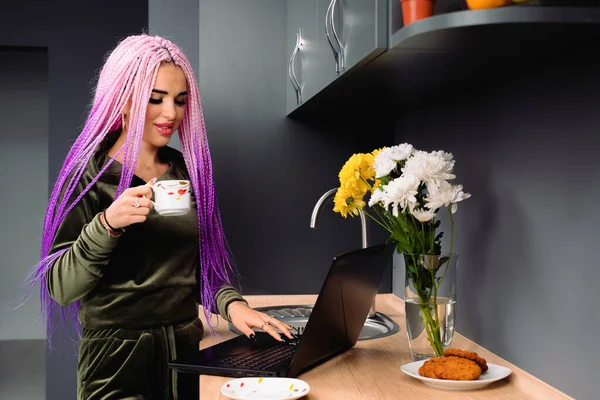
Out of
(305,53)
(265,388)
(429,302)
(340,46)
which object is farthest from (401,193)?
(305,53)

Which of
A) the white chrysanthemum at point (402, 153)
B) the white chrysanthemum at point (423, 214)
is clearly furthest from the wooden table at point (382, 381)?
the white chrysanthemum at point (402, 153)

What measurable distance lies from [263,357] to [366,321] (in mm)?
593

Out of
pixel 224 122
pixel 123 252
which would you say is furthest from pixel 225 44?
pixel 123 252

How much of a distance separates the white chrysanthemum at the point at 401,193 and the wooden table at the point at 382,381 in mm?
335

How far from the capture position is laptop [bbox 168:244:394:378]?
135 centimetres

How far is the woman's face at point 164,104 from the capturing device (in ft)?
5.64

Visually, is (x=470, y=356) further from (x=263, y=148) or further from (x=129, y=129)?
(x=263, y=148)

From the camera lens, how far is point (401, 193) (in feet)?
4.45

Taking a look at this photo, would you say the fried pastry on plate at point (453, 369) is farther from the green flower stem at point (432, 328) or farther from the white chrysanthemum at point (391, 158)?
the white chrysanthemum at point (391, 158)

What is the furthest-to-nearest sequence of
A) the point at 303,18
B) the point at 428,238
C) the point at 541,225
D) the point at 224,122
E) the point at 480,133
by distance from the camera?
the point at 224,122, the point at 303,18, the point at 480,133, the point at 428,238, the point at 541,225

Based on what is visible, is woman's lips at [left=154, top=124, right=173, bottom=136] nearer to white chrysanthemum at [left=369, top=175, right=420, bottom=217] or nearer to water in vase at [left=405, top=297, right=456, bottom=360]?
white chrysanthemum at [left=369, top=175, right=420, bottom=217]

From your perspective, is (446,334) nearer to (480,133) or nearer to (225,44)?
(480,133)

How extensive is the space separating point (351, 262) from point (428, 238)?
0.55ft

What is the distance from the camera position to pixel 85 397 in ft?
5.57
